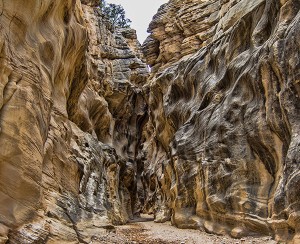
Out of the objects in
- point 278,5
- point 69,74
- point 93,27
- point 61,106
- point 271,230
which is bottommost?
point 271,230

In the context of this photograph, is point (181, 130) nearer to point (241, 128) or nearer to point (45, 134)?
point (241, 128)

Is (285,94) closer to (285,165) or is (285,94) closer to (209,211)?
(285,165)

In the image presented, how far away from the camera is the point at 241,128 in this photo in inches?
642

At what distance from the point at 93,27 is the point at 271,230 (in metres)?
27.6

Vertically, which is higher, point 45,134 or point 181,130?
point 181,130

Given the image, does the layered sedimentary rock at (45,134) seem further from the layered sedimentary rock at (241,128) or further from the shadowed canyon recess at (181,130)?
the layered sedimentary rock at (241,128)

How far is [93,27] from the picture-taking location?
33.9m

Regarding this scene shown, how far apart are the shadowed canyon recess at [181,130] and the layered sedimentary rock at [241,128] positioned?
0.06 metres

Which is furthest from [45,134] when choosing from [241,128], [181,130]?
[181,130]

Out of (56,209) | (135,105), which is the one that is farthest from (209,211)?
(135,105)

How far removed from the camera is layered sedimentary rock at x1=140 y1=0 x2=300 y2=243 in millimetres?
12742

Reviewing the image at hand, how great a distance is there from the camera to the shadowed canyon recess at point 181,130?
948 centimetres

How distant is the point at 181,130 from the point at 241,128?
7.40 metres

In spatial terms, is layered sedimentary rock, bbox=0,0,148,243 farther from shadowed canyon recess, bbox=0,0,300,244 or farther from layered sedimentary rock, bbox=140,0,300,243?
layered sedimentary rock, bbox=140,0,300,243
